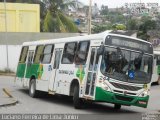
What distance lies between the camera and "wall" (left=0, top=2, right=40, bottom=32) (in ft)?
156

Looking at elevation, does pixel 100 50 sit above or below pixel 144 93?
above

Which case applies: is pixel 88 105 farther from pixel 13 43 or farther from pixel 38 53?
pixel 13 43

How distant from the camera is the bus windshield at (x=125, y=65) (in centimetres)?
1711

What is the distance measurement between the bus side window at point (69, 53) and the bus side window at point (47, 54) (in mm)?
1758

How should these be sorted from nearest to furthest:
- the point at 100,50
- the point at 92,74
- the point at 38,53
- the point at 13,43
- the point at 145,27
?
1. the point at 100,50
2. the point at 92,74
3. the point at 38,53
4. the point at 13,43
5. the point at 145,27

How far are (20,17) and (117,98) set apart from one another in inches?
1263

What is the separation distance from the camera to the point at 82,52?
1864 cm

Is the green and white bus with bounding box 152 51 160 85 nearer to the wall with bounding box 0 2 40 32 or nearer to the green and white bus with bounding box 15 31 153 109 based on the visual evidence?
the wall with bounding box 0 2 40 32

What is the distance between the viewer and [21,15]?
48.1 meters

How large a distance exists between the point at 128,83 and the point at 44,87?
5.92 m

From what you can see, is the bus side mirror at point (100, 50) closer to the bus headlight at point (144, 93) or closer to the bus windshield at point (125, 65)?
the bus windshield at point (125, 65)

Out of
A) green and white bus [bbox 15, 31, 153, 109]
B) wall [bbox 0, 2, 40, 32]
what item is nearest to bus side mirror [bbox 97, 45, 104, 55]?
green and white bus [bbox 15, 31, 153, 109]

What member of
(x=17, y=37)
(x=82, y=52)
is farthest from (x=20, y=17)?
(x=82, y=52)

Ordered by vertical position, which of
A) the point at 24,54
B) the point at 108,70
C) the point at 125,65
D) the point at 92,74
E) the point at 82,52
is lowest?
the point at 24,54
